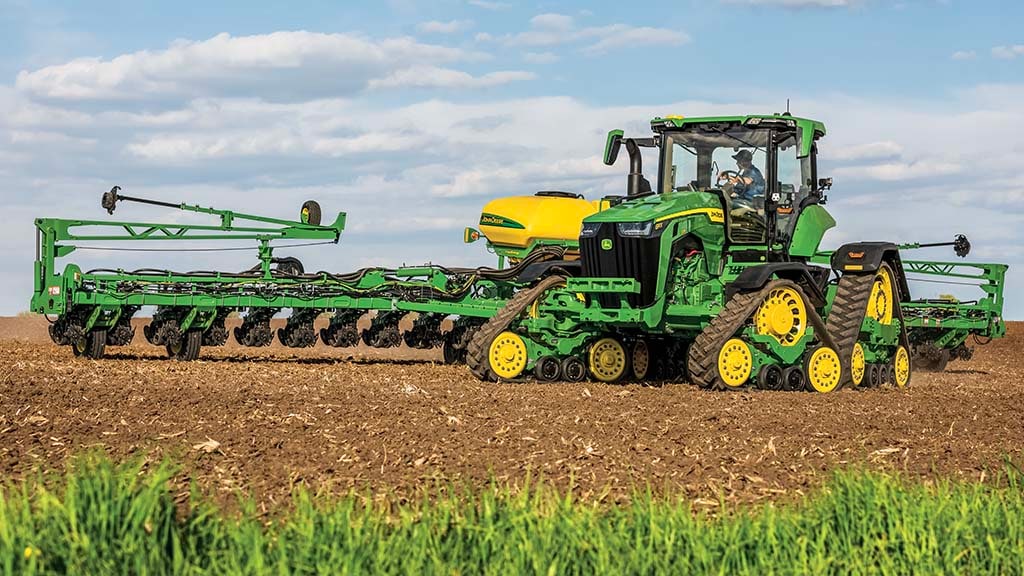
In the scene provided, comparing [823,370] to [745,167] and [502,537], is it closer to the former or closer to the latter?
[745,167]

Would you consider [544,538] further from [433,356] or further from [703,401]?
[433,356]

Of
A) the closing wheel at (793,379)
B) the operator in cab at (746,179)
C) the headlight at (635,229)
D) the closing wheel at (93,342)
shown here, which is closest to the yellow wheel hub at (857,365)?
the closing wheel at (793,379)

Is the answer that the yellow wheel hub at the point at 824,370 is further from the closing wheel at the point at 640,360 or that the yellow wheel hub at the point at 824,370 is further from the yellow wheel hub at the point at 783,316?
the closing wheel at the point at 640,360

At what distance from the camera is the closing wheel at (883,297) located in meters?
14.8

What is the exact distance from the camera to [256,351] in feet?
70.9

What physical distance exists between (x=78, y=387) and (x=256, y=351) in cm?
987

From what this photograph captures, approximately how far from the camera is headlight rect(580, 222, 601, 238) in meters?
14.3

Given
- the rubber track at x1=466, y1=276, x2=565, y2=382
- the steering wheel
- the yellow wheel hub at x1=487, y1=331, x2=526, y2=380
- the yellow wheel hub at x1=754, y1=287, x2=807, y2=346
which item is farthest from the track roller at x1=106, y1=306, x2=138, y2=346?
the yellow wheel hub at x1=754, y1=287, x2=807, y2=346

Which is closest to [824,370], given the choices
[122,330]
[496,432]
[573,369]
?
[573,369]

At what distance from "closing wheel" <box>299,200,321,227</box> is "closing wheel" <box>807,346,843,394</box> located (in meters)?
9.21

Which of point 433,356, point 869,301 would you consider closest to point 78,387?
point 869,301

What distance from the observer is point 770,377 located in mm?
13320

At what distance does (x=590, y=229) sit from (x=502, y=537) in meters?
9.18

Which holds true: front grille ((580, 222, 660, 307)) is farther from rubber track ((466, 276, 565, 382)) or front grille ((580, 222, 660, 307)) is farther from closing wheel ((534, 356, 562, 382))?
closing wheel ((534, 356, 562, 382))
